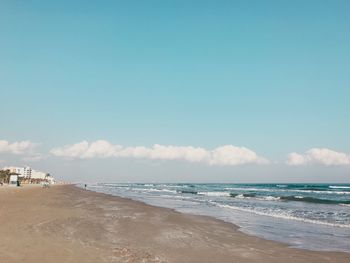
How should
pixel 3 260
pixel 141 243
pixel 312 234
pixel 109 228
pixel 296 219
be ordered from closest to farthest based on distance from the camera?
pixel 3 260 < pixel 141 243 < pixel 109 228 < pixel 312 234 < pixel 296 219

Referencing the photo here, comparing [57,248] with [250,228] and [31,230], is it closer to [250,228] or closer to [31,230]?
[31,230]

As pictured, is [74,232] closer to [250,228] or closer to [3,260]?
[3,260]

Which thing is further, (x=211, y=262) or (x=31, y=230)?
(x=31, y=230)

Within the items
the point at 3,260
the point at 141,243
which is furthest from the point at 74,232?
the point at 3,260

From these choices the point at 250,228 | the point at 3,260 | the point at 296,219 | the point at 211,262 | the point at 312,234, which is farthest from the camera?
the point at 296,219

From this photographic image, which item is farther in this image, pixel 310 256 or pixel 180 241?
pixel 180 241

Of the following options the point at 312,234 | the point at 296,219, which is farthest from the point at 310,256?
the point at 296,219

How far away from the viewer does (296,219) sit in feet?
84.3

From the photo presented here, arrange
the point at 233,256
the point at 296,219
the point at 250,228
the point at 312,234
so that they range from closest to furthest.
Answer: the point at 233,256 < the point at 312,234 < the point at 250,228 < the point at 296,219

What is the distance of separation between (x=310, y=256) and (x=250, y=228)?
8099mm

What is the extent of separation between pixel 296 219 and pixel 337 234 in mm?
6806

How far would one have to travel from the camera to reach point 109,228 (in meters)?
16.5

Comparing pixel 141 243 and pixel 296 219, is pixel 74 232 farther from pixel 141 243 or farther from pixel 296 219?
pixel 296 219

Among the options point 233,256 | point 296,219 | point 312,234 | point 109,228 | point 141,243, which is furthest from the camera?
point 296,219
